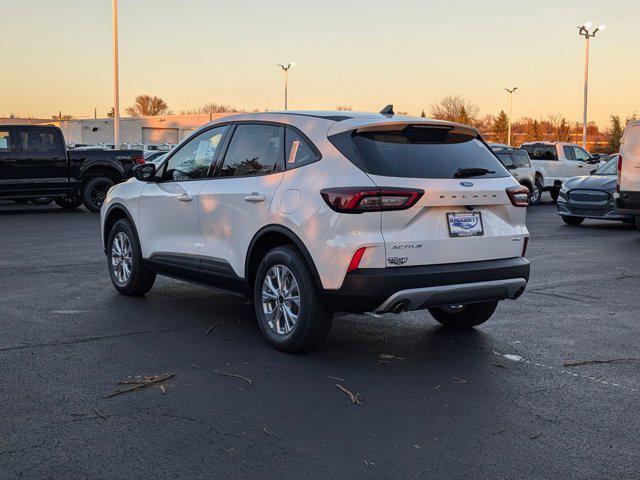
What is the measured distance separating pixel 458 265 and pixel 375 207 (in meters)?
0.79

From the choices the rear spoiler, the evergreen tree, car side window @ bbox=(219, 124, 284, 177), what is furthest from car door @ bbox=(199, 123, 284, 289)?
the evergreen tree

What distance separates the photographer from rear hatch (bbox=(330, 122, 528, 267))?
569 centimetres

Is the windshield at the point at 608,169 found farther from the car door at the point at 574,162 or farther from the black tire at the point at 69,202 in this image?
the black tire at the point at 69,202

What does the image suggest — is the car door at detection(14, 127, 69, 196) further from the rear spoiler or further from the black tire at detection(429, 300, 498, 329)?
the rear spoiler

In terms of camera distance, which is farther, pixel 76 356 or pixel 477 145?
pixel 477 145

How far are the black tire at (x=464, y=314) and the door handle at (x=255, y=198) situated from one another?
75.5 inches

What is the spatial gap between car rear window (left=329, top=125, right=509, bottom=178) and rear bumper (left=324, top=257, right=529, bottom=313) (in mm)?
673

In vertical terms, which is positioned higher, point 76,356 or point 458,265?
point 458,265

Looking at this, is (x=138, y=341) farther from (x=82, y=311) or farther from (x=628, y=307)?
(x=628, y=307)

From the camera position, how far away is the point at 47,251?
1242 centimetres

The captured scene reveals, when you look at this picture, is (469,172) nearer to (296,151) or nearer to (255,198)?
(296,151)

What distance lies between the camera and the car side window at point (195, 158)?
7219 mm

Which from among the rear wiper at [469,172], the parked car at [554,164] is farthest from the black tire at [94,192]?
the rear wiper at [469,172]

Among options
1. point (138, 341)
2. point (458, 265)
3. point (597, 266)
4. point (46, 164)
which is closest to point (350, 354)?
point (458, 265)
